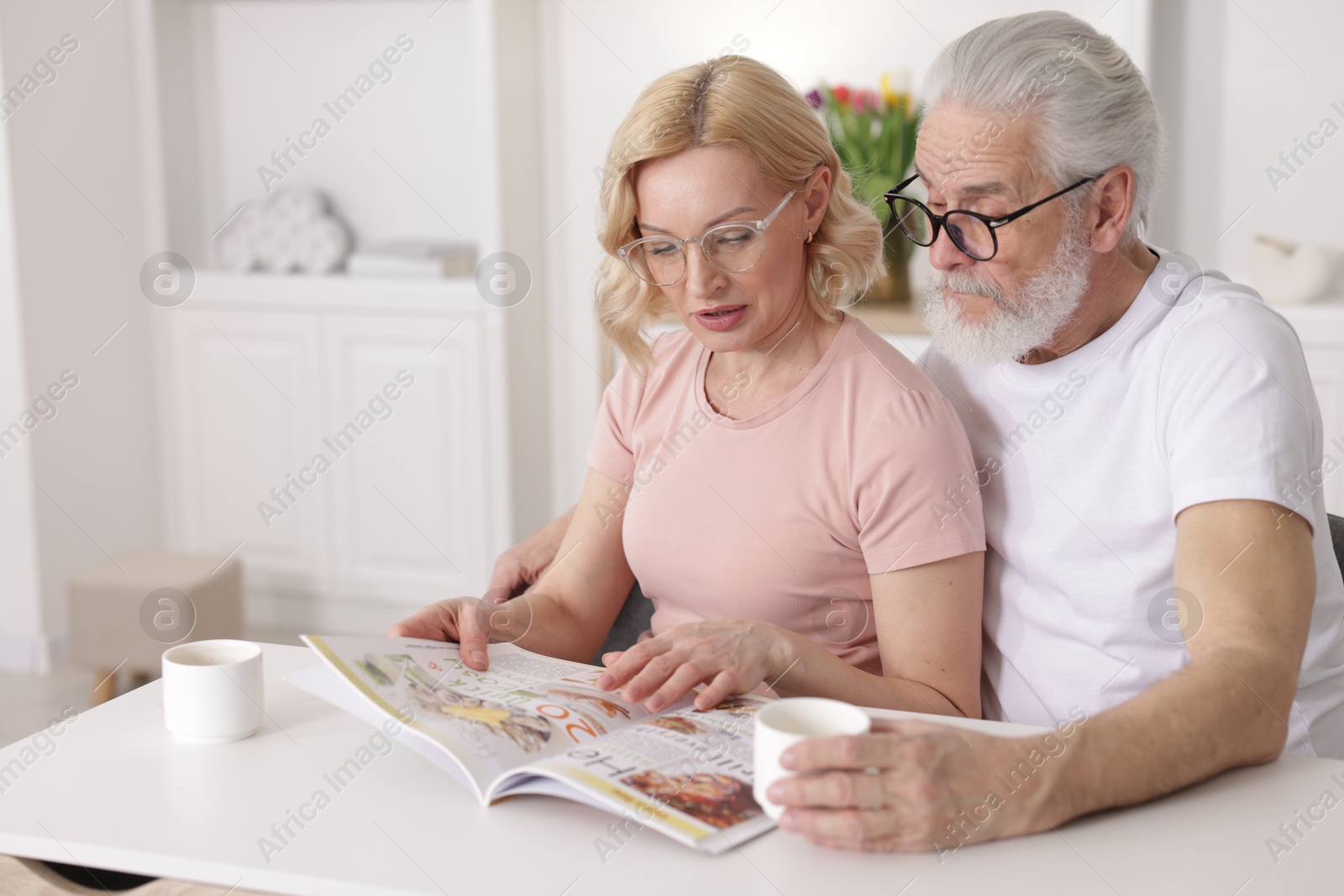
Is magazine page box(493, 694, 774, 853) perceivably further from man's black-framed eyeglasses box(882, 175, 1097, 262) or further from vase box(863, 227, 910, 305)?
vase box(863, 227, 910, 305)

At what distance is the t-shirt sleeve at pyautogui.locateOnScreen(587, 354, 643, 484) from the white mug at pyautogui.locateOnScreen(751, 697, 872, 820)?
2.49 feet

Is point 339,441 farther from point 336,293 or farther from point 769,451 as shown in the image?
point 769,451

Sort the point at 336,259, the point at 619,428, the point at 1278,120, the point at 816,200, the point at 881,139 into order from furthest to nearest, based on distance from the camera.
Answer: the point at 336,259, the point at 881,139, the point at 1278,120, the point at 619,428, the point at 816,200

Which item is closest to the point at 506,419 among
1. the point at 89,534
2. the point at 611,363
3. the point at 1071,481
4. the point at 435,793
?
the point at 611,363

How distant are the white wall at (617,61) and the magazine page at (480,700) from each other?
87.0 inches

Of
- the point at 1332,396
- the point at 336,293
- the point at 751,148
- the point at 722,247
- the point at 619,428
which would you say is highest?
the point at 751,148

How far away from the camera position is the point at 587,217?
353cm

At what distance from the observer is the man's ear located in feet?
4.92

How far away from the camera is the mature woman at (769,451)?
144 cm

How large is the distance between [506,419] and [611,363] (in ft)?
1.07

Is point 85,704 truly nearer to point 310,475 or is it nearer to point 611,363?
point 310,475

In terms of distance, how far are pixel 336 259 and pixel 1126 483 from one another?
271cm

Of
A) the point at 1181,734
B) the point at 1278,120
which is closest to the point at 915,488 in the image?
the point at 1181,734

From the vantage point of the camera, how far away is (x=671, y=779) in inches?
41.3
